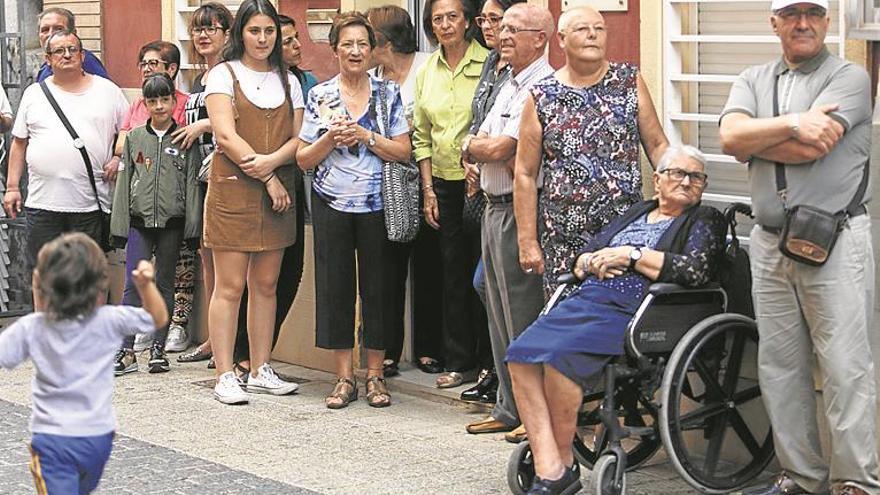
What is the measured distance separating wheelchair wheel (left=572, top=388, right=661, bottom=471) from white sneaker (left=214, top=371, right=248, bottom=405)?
2516mm

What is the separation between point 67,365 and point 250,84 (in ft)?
13.3

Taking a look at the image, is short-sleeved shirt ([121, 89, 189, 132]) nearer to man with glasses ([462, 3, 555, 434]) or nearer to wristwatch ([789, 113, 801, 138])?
man with glasses ([462, 3, 555, 434])

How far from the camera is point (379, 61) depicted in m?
9.85

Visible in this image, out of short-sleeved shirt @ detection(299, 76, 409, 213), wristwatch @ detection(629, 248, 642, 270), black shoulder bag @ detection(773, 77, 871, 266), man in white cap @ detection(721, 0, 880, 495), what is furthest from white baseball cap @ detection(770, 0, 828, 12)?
short-sleeved shirt @ detection(299, 76, 409, 213)

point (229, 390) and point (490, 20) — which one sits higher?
point (490, 20)

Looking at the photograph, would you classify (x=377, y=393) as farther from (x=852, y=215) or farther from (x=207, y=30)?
(x=852, y=215)

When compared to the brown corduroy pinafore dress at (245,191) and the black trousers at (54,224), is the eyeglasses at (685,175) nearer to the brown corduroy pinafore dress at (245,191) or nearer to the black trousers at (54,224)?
the brown corduroy pinafore dress at (245,191)

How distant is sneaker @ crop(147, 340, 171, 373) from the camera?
35.3ft

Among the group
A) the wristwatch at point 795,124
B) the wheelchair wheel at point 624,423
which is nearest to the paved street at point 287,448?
the wheelchair wheel at point 624,423

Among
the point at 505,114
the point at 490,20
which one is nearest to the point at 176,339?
the point at 490,20

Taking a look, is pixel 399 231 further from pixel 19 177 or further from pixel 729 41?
pixel 19 177

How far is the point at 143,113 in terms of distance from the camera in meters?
10.7

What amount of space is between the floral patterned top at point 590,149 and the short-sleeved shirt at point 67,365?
2.54m

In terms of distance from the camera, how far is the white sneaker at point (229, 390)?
962 centimetres
